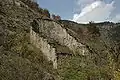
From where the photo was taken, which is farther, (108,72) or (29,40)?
(29,40)

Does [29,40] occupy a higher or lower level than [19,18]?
lower

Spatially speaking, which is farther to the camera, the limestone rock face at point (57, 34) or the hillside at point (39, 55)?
the limestone rock face at point (57, 34)

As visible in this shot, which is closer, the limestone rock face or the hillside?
the hillside

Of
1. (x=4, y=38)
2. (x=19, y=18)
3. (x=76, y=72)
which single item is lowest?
(x=76, y=72)

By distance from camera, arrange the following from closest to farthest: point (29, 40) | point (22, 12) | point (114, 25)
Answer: point (29, 40) < point (22, 12) < point (114, 25)

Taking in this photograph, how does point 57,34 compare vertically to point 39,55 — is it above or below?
above

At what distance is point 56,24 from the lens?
105 feet

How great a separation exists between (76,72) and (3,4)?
46.0 ft

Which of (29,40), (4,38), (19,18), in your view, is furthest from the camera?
(19,18)

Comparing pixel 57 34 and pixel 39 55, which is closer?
pixel 39 55

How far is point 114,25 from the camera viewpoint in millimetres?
121625

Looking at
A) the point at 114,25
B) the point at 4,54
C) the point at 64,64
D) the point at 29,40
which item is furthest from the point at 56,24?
the point at 114,25

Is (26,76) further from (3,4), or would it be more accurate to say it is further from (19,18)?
(3,4)

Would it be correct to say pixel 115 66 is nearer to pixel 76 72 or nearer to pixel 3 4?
pixel 76 72
